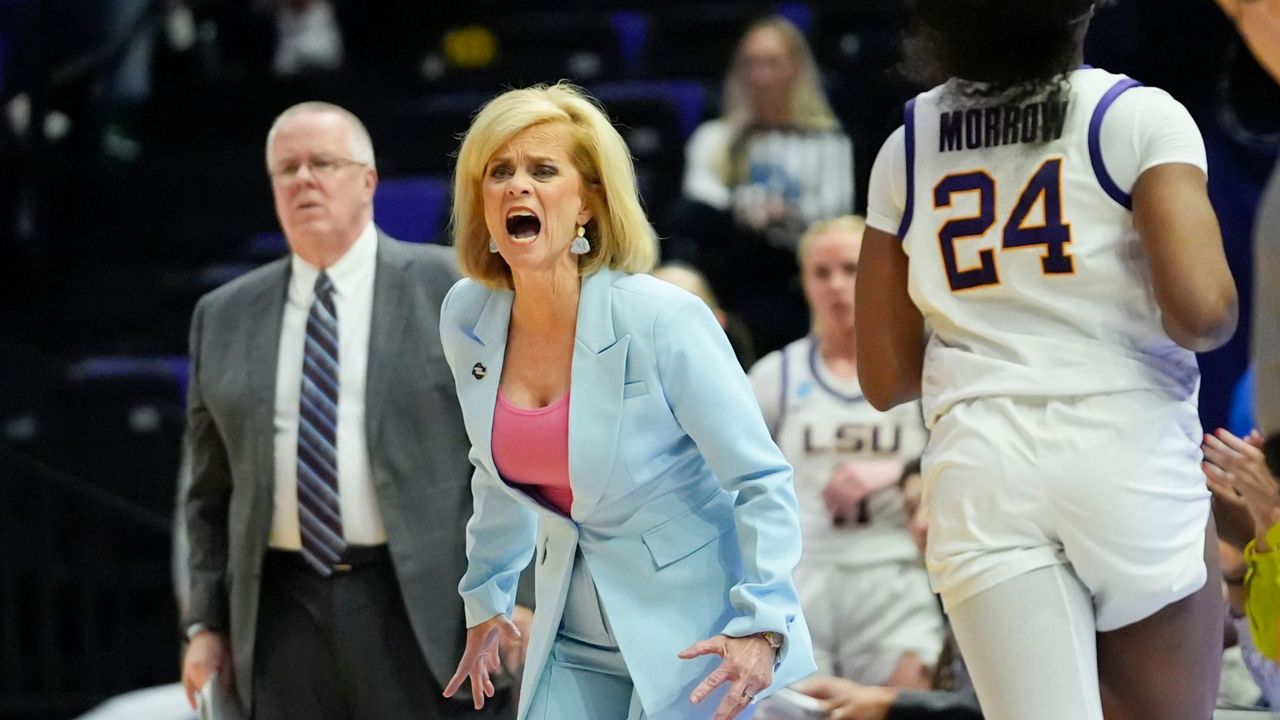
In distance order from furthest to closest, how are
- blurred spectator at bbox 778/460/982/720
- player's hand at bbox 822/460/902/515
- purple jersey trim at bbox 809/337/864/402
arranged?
purple jersey trim at bbox 809/337/864/402
player's hand at bbox 822/460/902/515
blurred spectator at bbox 778/460/982/720

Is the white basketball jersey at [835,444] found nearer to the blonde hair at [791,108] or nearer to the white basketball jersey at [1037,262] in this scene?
the blonde hair at [791,108]

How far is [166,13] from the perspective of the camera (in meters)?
9.02

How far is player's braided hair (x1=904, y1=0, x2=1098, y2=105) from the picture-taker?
2.50 m

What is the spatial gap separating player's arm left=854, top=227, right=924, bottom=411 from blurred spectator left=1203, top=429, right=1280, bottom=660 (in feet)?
1.96

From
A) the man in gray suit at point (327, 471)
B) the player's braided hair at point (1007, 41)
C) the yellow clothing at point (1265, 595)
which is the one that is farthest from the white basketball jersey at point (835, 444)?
the player's braided hair at point (1007, 41)

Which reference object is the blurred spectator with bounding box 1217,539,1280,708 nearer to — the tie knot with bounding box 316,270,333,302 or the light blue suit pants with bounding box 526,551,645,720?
the light blue suit pants with bounding box 526,551,645,720

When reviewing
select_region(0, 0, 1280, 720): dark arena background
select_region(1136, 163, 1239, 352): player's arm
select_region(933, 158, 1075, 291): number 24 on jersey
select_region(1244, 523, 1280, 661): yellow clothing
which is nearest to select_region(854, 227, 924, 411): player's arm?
select_region(933, 158, 1075, 291): number 24 on jersey

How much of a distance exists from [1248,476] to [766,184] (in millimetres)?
3816

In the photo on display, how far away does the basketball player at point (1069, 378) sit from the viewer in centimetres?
236

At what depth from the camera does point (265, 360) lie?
12.1 ft

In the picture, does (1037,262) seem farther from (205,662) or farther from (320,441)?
(205,662)

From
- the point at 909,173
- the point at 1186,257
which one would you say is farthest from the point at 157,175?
the point at 1186,257

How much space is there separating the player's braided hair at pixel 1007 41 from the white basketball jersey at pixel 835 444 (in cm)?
207

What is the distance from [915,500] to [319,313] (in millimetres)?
1557
